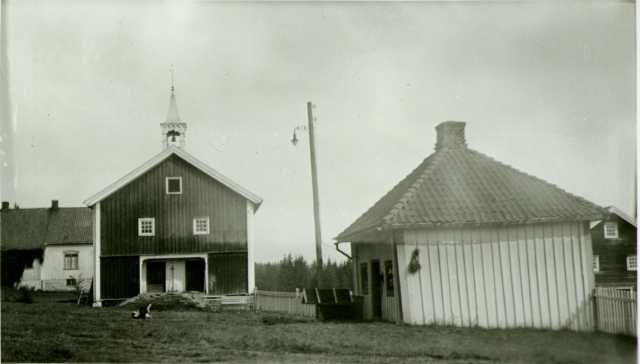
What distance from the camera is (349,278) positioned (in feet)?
84.0

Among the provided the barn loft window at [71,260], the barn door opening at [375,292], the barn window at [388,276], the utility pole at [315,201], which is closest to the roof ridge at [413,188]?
the barn window at [388,276]

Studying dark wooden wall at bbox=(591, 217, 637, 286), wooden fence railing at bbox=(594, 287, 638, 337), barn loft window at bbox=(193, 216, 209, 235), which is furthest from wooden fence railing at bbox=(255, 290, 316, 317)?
dark wooden wall at bbox=(591, 217, 637, 286)

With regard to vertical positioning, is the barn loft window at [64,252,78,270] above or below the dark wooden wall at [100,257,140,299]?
above

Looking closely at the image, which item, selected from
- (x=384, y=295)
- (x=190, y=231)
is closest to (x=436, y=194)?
(x=384, y=295)

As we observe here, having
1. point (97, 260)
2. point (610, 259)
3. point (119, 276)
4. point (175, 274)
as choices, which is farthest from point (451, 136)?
point (97, 260)

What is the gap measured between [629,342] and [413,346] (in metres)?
4.45

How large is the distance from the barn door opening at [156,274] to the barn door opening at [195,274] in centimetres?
98

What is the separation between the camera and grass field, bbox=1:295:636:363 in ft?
38.9

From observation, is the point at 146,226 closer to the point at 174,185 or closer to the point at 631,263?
the point at 174,185

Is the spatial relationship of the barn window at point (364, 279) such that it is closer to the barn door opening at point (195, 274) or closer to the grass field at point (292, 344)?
the grass field at point (292, 344)

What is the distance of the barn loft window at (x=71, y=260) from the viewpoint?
35.4m

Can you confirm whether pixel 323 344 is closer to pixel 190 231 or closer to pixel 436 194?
pixel 436 194

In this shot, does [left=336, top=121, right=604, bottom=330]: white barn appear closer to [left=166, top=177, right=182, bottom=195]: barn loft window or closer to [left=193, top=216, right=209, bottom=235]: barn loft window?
[left=193, top=216, right=209, bottom=235]: barn loft window

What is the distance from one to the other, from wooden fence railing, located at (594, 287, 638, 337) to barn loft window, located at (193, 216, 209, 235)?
1446 centimetres
